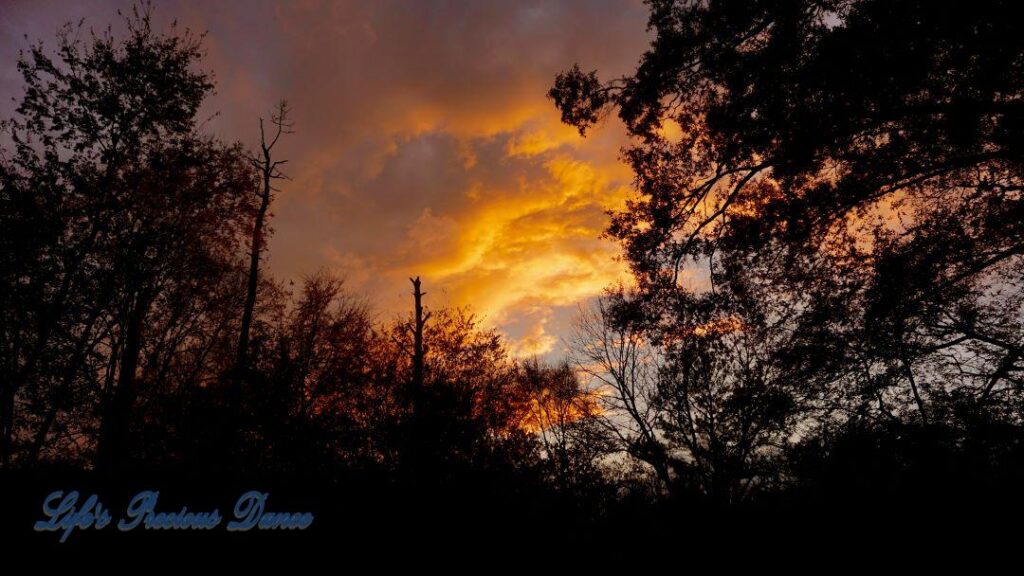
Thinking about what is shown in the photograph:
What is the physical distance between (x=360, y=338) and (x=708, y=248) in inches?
729

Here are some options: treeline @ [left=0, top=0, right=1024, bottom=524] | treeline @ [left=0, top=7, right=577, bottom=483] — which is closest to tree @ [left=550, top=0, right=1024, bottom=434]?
treeline @ [left=0, top=0, right=1024, bottom=524]

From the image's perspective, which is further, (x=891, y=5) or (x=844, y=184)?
(x=844, y=184)

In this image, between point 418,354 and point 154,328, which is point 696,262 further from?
point 154,328

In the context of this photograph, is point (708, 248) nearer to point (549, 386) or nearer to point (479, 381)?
point (479, 381)

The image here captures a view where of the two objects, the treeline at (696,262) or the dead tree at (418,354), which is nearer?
the treeline at (696,262)

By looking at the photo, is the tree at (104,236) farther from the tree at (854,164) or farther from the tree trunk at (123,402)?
the tree at (854,164)

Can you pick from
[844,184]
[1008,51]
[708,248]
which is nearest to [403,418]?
[708,248]

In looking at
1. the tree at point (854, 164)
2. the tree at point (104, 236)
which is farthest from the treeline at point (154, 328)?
the tree at point (854, 164)

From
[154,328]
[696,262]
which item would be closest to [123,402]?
[154,328]

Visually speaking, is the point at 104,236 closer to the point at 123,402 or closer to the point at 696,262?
the point at 123,402

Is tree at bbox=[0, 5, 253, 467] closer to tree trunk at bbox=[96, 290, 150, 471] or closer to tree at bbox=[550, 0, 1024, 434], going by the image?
tree trunk at bbox=[96, 290, 150, 471]

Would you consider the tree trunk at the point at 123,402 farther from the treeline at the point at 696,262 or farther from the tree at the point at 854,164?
the tree at the point at 854,164

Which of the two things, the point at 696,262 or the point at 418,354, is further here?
the point at 418,354

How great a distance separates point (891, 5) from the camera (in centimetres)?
599
